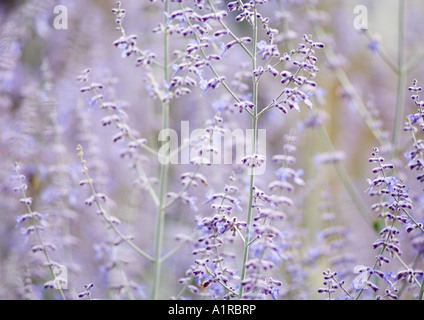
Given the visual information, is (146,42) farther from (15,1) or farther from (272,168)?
(272,168)

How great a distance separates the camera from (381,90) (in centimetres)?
471

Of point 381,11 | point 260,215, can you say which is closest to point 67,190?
point 260,215

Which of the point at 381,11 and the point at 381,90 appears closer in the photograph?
the point at 381,11

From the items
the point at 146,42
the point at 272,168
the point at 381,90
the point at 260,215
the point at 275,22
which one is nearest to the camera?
the point at 260,215

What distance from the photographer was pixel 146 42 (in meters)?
2.67

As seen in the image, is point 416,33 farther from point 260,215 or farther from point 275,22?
point 260,215

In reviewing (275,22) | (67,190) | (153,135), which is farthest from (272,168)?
(67,190)

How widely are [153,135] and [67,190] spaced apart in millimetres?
773
